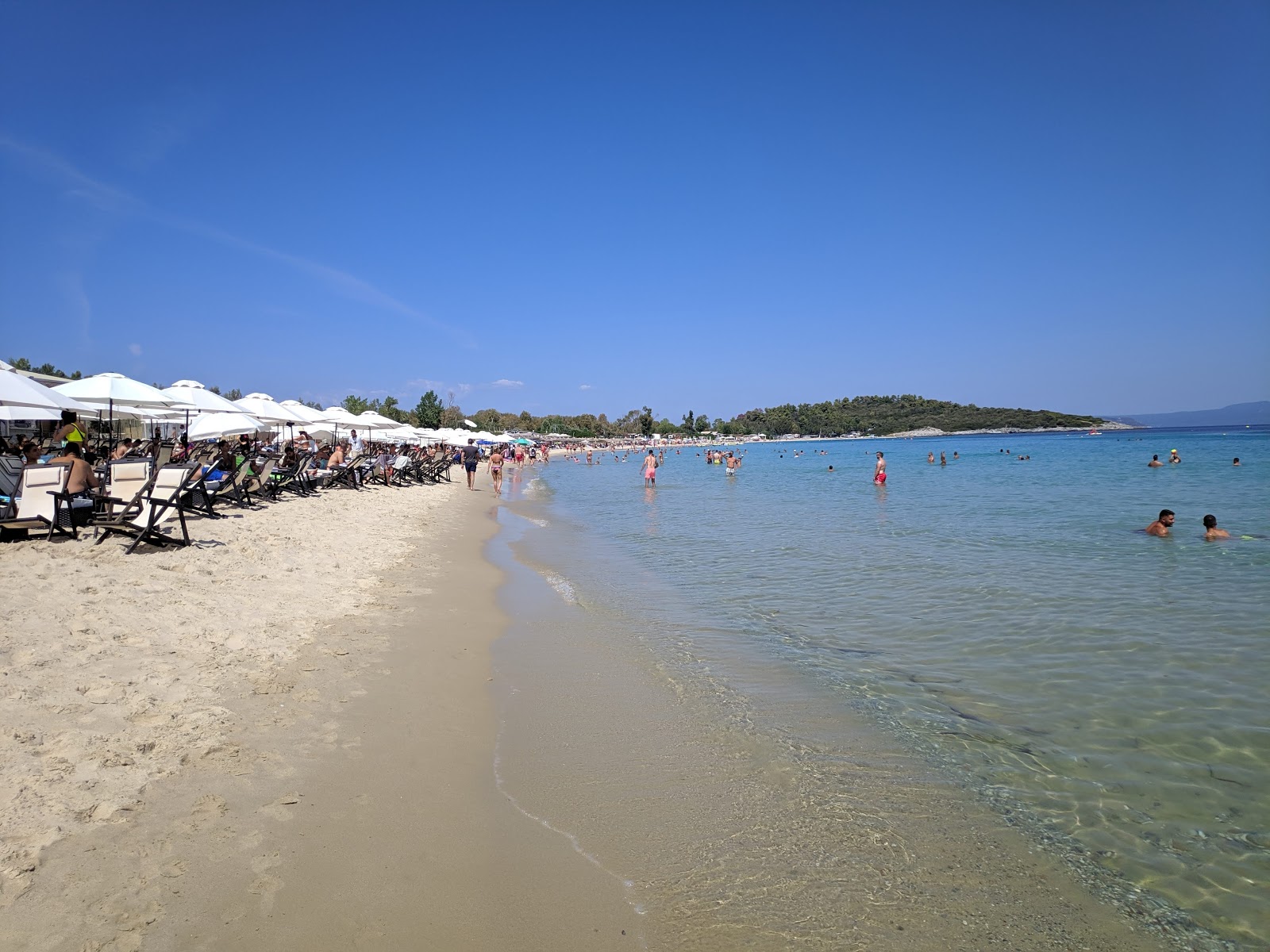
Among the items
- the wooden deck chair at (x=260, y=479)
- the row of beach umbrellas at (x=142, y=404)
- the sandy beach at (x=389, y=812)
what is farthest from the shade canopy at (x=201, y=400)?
the sandy beach at (x=389, y=812)

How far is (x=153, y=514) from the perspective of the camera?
7.10 meters

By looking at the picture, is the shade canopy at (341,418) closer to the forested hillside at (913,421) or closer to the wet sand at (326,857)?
the wet sand at (326,857)

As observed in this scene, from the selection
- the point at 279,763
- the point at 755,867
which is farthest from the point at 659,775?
the point at 279,763

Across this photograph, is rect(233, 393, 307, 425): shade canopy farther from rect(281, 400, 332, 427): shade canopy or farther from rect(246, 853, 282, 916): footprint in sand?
rect(246, 853, 282, 916): footprint in sand

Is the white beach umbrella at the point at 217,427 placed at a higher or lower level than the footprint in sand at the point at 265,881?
higher

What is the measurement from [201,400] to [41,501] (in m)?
9.27

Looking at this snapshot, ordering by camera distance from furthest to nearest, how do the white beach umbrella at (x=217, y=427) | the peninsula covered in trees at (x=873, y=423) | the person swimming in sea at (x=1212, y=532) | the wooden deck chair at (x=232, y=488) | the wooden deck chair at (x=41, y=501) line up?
the peninsula covered in trees at (x=873, y=423) → the white beach umbrella at (x=217, y=427) → the person swimming in sea at (x=1212, y=532) → the wooden deck chair at (x=232, y=488) → the wooden deck chair at (x=41, y=501)

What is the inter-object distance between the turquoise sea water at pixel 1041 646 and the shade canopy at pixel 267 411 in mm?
8803

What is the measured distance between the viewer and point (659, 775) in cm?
372

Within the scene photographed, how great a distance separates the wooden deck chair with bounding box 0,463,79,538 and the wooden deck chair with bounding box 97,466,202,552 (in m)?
0.42

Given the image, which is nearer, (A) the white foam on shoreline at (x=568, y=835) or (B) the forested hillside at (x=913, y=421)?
(A) the white foam on shoreline at (x=568, y=835)

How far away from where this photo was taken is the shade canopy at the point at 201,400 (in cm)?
1541

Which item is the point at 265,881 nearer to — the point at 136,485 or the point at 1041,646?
the point at 1041,646

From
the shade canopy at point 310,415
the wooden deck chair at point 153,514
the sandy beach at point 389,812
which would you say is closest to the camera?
the sandy beach at point 389,812
